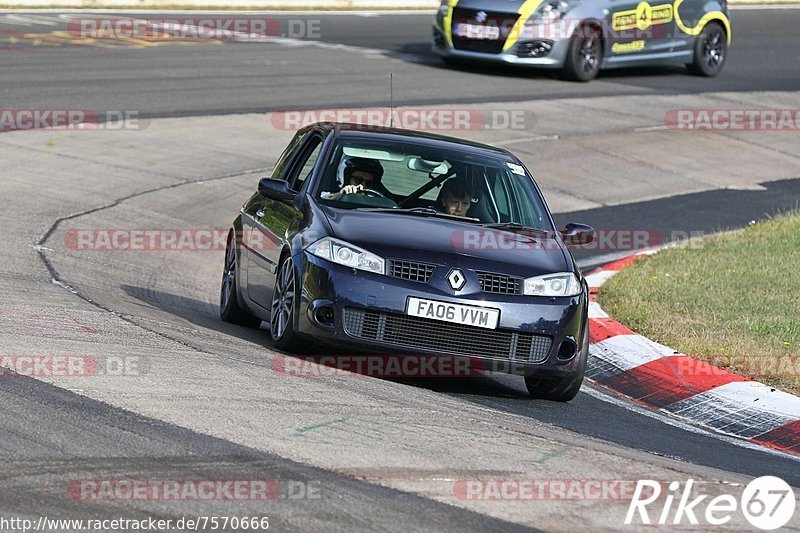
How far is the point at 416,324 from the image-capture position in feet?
26.3

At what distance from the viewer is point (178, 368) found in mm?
7297

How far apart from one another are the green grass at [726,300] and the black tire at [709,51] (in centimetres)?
1213

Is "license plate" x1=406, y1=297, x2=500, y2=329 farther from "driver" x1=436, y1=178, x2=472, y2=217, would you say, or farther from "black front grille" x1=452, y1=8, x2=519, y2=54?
"black front grille" x1=452, y1=8, x2=519, y2=54

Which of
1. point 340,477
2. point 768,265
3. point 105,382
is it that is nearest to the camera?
point 340,477

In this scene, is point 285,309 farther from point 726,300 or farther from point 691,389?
point 726,300

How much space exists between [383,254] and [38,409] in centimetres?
248

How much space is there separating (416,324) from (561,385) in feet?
3.45

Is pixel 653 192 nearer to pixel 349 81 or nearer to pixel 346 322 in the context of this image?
pixel 349 81

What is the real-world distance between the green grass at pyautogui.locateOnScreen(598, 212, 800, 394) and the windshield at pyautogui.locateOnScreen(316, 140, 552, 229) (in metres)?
1.53

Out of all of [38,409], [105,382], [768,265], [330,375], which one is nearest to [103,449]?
[38,409]

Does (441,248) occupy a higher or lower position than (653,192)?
higher

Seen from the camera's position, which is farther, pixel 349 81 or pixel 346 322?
pixel 349 81

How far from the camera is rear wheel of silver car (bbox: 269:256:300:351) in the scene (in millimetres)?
8461

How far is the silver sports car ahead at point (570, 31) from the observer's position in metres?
23.1
